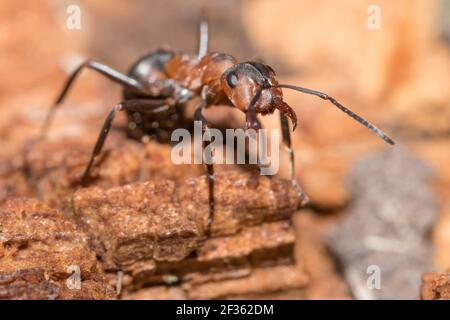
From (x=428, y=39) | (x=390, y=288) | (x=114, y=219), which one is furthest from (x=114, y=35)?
(x=390, y=288)

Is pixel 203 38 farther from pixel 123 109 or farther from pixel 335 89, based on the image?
pixel 335 89

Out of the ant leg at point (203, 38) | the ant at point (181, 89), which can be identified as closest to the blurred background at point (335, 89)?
the ant at point (181, 89)

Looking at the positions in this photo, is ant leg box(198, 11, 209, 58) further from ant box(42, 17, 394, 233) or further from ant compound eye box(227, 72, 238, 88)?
ant compound eye box(227, 72, 238, 88)

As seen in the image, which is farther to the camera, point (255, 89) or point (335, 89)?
point (335, 89)

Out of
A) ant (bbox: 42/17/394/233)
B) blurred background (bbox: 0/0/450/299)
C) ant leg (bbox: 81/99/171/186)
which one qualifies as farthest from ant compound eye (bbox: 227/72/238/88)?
blurred background (bbox: 0/0/450/299)

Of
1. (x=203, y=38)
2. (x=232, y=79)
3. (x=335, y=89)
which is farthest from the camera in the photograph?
(x=335, y=89)

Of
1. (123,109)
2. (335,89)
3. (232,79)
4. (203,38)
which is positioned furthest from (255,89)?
(335,89)

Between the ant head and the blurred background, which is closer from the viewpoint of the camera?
the ant head
